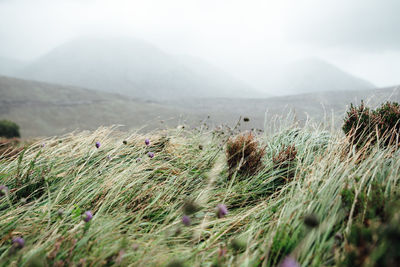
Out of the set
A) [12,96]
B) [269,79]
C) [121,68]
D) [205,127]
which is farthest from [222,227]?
[269,79]

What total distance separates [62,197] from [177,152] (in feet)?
4.26

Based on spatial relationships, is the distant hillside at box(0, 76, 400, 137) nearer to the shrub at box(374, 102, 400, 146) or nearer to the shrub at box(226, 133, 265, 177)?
the shrub at box(374, 102, 400, 146)

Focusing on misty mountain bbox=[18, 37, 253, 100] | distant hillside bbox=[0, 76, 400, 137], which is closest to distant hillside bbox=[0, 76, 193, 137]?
distant hillside bbox=[0, 76, 400, 137]

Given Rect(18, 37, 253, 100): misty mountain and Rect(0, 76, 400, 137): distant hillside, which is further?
Rect(18, 37, 253, 100): misty mountain

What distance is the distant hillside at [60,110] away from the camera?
22.0 m

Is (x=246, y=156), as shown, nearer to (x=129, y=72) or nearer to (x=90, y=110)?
(x=90, y=110)

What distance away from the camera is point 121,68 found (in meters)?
125

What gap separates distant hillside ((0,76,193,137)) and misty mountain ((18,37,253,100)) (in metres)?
41.0

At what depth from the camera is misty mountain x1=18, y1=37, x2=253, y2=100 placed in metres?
97.6

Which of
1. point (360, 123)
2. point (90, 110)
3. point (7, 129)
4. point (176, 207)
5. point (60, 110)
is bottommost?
point (60, 110)

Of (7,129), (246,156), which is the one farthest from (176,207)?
(7,129)

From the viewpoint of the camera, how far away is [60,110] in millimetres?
29672

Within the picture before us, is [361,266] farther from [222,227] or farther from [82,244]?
[82,244]

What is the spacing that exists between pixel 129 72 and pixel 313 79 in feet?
377
